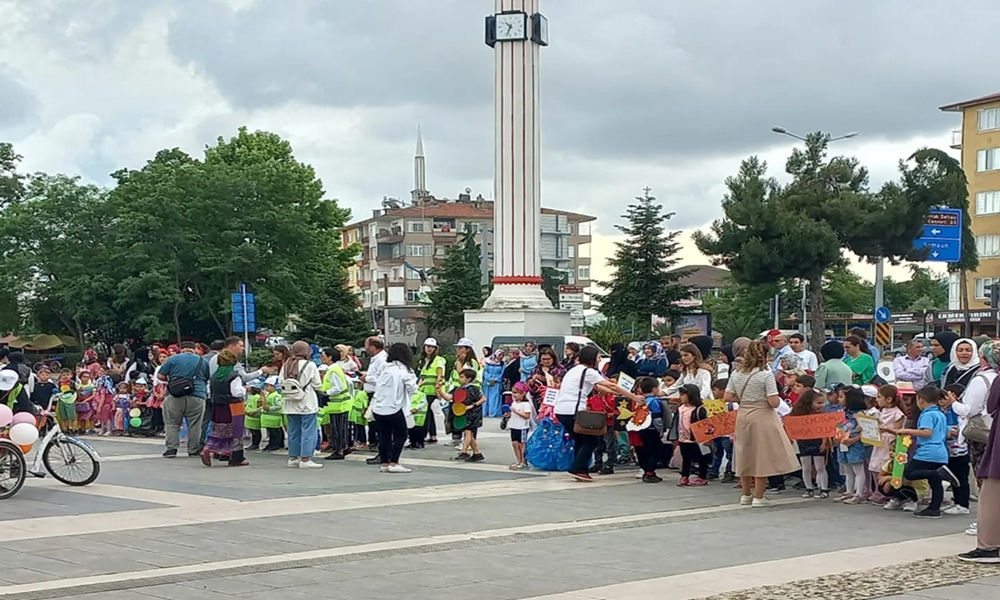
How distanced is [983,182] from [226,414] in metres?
74.9

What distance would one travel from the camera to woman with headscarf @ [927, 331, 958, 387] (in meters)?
16.8

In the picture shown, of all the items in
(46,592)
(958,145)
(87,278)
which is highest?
(958,145)

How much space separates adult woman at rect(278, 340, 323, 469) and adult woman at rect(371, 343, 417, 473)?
105 cm

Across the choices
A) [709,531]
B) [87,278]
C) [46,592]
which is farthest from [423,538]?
[87,278]

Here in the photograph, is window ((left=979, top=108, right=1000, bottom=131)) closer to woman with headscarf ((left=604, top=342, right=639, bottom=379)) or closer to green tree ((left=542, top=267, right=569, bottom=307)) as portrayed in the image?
green tree ((left=542, top=267, right=569, bottom=307))

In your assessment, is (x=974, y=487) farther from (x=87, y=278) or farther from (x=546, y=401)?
(x=87, y=278)

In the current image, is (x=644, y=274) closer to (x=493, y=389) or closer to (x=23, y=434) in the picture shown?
(x=493, y=389)

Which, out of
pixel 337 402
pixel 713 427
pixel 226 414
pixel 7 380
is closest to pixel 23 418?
pixel 7 380

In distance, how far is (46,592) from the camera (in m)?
8.77

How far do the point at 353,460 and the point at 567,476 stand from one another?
3.82 meters

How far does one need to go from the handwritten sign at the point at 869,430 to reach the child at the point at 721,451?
225 centimetres

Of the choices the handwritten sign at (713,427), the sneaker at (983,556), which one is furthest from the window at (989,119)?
the sneaker at (983,556)

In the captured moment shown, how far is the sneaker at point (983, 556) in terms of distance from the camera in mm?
10000

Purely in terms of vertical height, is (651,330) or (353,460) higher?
(651,330)
